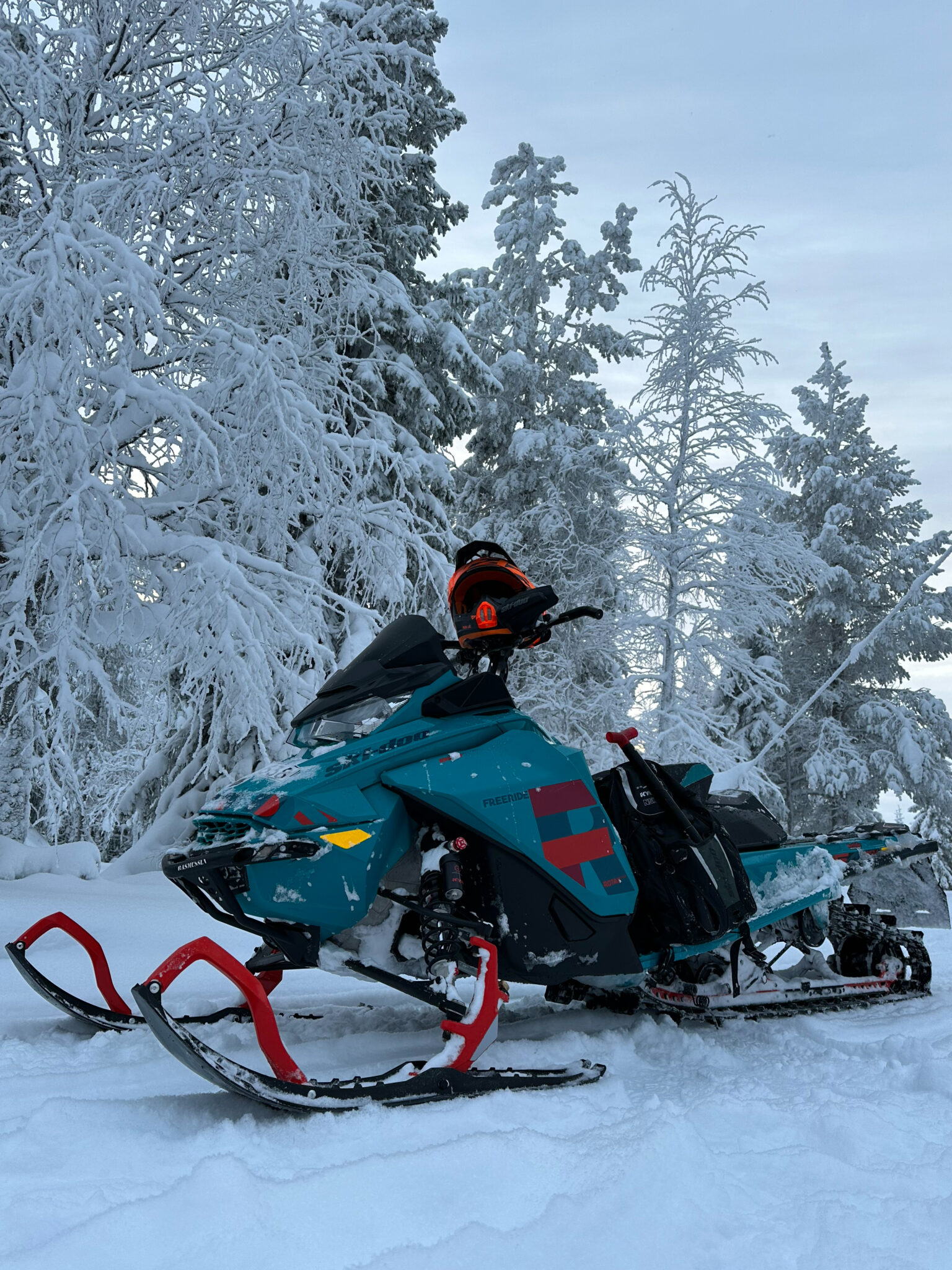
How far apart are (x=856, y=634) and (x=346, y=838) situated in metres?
20.4

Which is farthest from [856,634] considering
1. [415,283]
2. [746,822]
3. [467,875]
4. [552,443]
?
[467,875]

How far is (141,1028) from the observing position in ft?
8.84

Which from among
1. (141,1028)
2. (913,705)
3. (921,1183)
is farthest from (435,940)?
(913,705)

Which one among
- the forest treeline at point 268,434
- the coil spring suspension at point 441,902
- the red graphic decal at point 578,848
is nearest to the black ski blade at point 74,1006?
the coil spring suspension at point 441,902

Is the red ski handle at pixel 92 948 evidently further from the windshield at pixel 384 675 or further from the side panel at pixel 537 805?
the side panel at pixel 537 805

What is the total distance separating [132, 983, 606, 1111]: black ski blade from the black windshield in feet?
2.92

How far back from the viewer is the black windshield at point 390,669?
2627 mm

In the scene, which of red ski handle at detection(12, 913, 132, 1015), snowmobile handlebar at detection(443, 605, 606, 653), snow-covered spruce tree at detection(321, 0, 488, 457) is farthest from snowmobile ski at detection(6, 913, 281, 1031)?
snow-covered spruce tree at detection(321, 0, 488, 457)

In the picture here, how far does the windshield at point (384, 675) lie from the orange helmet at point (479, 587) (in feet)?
0.69

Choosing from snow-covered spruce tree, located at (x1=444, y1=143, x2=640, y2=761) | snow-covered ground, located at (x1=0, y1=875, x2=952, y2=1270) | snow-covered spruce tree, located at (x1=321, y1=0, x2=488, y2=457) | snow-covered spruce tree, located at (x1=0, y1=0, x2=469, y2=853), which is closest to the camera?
snow-covered ground, located at (x1=0, y1=875, x2=952, y2=1270)

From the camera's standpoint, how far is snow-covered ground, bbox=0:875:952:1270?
1.55 m

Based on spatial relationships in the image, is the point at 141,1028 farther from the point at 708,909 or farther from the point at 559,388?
the point at 559,388

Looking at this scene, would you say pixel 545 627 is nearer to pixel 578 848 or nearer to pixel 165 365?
pixel 578 848

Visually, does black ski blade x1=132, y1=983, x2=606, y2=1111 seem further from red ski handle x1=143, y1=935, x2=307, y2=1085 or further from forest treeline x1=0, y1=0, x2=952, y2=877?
forest treeline x1=0, y1=0, x2=952, y2=877
